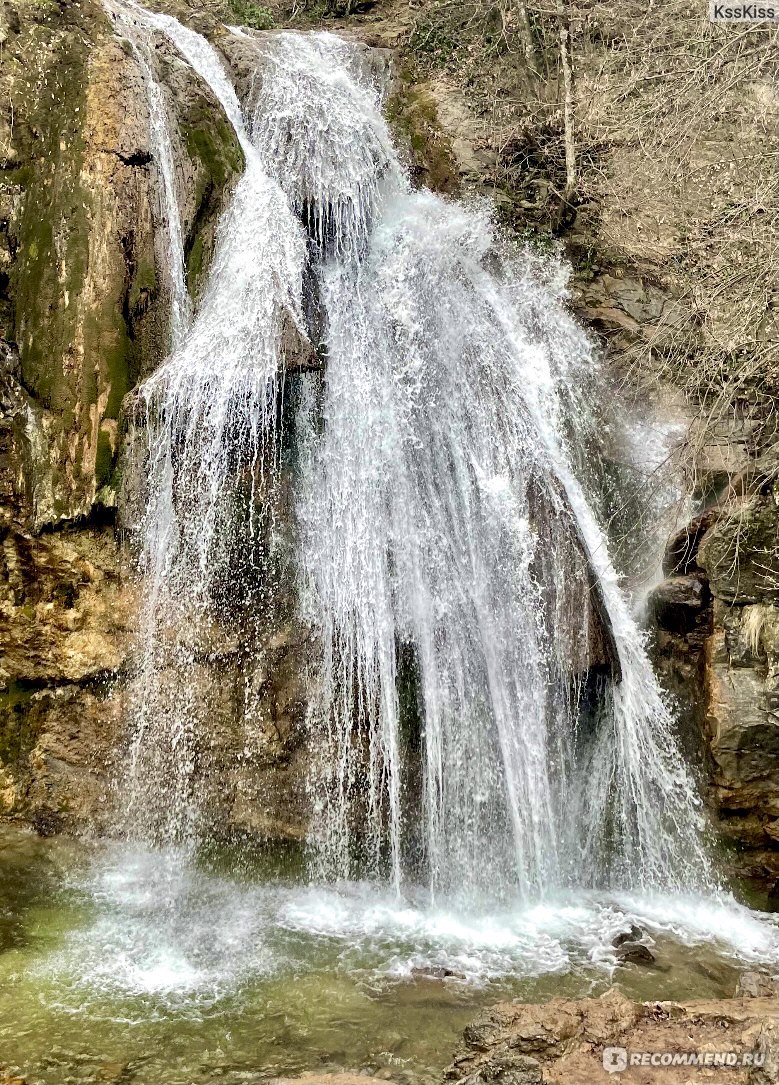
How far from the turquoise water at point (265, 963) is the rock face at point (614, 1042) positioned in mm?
606

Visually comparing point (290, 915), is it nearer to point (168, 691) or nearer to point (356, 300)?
point (168, 691)

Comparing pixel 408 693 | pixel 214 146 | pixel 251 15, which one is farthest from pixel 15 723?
pixel 251 15

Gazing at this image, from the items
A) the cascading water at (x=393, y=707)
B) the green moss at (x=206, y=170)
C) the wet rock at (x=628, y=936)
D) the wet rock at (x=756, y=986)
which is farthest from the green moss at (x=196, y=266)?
the wet rock at (x=756, y=986)

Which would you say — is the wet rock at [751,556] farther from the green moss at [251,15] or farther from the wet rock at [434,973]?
the green moss at [251,15]

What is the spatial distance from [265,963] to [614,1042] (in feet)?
7.81

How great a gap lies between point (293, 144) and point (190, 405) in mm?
4414

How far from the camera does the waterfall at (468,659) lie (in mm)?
6184

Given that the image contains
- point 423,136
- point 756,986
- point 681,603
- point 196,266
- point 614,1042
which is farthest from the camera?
point 423,136

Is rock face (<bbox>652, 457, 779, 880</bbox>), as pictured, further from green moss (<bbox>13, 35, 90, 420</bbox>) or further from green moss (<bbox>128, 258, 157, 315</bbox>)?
green moss (<bbox>13, 35, 90, 420</bbox>)

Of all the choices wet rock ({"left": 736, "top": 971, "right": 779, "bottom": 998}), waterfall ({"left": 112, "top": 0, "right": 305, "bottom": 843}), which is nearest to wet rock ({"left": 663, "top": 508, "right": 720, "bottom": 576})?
wet rock ({"left": 736, "top": 971, "right": 779, "bottom": 998})

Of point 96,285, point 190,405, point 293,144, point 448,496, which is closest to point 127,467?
point 190,405

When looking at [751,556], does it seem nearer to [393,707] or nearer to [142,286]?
[393,707]

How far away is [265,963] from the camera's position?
16.5 ft

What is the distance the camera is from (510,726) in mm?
6262
